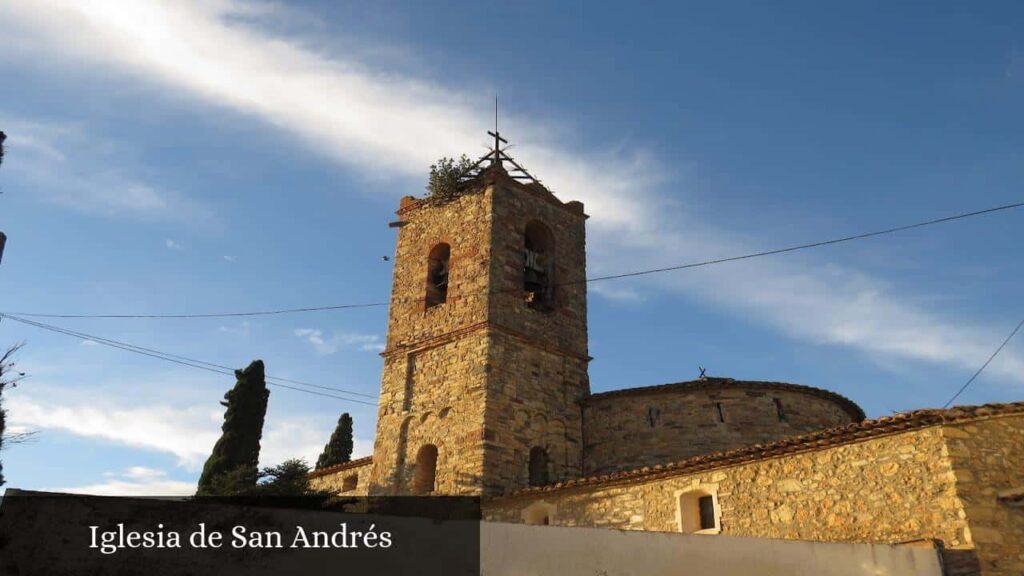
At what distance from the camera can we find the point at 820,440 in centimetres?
1185

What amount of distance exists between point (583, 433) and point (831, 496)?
769cm

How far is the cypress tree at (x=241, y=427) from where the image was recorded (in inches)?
859

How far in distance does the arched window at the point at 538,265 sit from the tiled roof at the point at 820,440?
20.5 feet

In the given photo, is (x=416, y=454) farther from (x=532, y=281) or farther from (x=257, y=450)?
(x=257, y=450)

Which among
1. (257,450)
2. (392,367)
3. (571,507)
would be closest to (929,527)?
(571,507)

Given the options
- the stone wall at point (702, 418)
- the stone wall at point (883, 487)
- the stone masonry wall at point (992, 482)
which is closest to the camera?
the stone masonry wall at point (992, 482)

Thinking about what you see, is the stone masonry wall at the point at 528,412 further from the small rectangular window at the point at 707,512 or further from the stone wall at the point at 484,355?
the small rectangular window at the point at 707,512

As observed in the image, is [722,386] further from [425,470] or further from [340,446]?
[340,446]

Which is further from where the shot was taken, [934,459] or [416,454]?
[416,454]

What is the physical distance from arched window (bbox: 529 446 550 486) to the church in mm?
51

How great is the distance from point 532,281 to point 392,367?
4.15 meters

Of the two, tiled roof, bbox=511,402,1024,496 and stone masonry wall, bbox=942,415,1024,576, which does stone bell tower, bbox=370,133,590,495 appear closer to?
tiled roof, bbox=511,402,1024,496

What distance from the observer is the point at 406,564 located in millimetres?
9906

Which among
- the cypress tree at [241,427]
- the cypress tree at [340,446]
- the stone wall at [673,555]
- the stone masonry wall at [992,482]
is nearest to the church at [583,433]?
the stone masonry wall at [992,482]
